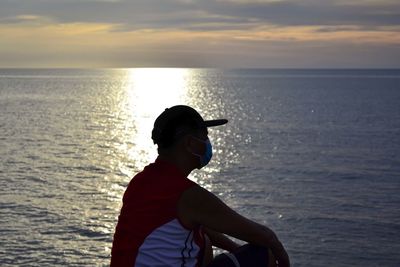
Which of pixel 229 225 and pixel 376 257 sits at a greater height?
pixel 229 225

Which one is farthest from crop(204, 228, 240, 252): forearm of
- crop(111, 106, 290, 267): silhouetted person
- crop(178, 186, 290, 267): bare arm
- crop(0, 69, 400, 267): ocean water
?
crop(0, 69, 400, 267): ocean water

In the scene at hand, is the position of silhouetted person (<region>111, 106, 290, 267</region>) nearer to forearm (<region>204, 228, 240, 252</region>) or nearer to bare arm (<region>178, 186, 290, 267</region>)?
bare arm (<region>178, 186, 290, 267</region>)

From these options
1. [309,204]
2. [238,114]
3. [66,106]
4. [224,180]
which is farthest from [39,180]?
[66,106]

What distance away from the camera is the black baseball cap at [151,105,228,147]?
446 cm

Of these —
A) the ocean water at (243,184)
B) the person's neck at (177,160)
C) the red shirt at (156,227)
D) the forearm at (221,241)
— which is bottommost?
the ocean water at (243,184)

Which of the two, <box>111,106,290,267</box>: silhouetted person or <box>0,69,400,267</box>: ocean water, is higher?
<box>111,106,290,267</box>: silhouetted person

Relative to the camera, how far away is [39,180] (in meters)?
47.2

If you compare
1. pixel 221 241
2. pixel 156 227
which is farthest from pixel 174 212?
pixel 221 241

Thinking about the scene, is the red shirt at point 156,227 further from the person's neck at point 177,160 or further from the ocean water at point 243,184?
the ocean water at point 243,184

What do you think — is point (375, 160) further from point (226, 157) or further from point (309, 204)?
point (309, 204)

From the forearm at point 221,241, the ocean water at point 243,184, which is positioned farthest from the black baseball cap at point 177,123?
the ocean water at point 243,184

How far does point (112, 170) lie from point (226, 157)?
13513 millimetres

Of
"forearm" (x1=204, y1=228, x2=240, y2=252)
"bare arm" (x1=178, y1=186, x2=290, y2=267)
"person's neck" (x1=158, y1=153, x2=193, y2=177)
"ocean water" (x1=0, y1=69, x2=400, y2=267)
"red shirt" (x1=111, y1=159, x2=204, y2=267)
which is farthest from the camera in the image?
"ocean water" (x1=0, y1=69, x2=400, y2=267)

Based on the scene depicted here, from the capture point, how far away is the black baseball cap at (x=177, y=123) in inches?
175
